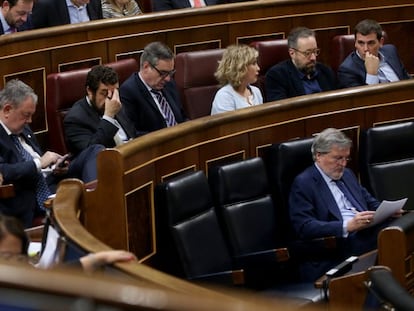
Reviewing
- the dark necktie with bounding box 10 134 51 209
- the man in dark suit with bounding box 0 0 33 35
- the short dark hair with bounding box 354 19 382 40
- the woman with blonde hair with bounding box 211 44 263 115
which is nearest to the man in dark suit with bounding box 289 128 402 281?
the woman with blonde hair with bounding box 211 44 263 115

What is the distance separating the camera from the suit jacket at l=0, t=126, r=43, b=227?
1707mm

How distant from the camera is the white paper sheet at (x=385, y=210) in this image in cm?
177

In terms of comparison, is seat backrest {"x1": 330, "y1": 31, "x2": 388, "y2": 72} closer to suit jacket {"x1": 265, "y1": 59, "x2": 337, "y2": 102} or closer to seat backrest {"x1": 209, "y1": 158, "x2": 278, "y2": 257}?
suit jacket {"x1": 265, "y1": 59, "x2": 337, "y2": 102}

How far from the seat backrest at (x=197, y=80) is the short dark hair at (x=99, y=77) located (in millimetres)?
368

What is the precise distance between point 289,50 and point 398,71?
1.00 ft

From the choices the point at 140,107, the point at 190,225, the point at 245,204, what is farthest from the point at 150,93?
the point at 190,225

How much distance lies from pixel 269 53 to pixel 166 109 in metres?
0.45

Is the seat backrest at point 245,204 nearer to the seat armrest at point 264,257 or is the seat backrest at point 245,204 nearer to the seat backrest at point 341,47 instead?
the seat armrest at point 264,257

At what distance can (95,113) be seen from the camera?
1.98 metres

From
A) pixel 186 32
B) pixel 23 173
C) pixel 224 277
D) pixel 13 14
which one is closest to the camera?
pixel 224 277

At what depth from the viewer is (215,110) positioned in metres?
2.12

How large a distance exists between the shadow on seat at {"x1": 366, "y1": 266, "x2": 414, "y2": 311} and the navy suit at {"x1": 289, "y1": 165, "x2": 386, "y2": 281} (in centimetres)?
35

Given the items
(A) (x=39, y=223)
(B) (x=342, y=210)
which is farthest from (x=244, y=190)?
(A) (x=39, y=223)

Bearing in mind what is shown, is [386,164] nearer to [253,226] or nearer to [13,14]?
[253,226]
